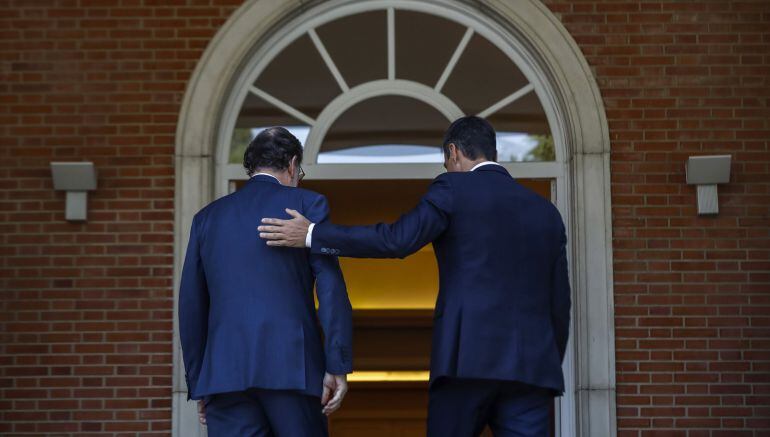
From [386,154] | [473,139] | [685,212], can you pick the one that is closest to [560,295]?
[473,139]

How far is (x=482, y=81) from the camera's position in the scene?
659cm

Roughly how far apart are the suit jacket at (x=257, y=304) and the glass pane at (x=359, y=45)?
211 centimetres

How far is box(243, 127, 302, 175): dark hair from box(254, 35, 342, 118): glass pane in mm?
1931

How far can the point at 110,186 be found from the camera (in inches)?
253

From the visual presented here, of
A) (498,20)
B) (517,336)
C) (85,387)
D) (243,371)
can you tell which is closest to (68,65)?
(85,387)

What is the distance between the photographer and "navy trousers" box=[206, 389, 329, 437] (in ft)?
14.1

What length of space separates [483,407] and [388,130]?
2.39m

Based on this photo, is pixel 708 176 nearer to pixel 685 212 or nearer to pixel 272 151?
pixel 685 212

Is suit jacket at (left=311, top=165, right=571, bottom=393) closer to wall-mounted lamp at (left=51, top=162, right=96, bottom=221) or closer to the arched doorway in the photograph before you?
the arched doorway

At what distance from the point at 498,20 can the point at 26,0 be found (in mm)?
2594

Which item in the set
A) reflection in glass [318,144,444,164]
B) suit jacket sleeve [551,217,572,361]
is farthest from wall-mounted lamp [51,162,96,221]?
suit jacket sleeve [551,217,572,361]

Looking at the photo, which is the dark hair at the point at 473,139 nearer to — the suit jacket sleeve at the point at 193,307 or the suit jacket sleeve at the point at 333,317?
the suit jacket sleeve at the point at 333,317

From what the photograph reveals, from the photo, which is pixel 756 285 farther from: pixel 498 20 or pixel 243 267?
pixel 243 267

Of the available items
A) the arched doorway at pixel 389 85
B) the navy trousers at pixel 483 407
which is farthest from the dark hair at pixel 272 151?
the arched doorway at pixel 389 85
